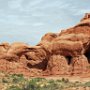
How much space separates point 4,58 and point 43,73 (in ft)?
17.6

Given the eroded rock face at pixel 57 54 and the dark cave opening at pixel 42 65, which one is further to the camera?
the dark cave opening at pixel 42 65

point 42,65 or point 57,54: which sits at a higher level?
point 57,54

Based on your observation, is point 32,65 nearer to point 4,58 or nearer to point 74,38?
point 4,58

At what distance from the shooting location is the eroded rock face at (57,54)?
3584 cm

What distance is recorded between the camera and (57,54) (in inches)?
1465

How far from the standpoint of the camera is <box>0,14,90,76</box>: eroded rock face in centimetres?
3584

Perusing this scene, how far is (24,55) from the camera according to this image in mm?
40969

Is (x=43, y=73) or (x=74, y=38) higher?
(x=74, y=38)

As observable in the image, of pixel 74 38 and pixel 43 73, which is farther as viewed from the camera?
pixel 43 73

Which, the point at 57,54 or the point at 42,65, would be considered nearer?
the point at 57,54

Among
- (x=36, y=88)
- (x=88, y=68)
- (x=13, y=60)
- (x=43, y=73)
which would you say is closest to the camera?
Answer: (x=36, y=88)

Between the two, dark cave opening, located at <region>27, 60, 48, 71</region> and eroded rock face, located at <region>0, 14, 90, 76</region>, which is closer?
eroded rock face, located at <region>0, 14, 90, 76</region>

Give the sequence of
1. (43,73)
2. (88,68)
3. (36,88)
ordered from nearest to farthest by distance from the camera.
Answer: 1. (36,88)
2. (88,68)
3. (43,73)

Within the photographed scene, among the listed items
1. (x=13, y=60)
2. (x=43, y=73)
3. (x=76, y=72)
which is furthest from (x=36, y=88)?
(x=13, y=60)
